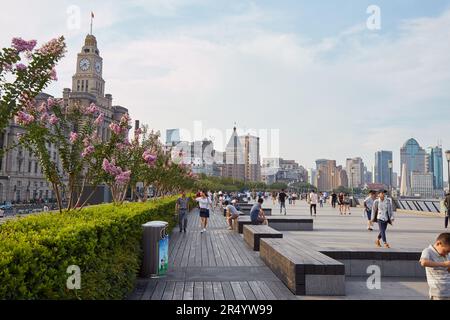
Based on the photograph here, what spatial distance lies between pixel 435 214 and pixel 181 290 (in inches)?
1060

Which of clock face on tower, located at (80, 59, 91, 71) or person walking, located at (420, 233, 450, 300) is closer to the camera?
person walking, located at (420, 233, 450, 300)

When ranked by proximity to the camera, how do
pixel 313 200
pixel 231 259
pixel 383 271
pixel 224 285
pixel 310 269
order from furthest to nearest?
1. pixel 313 200
2. pixel 231 259
3. pixel 383 271
4. pixel 224 285
5. pixel 310 269

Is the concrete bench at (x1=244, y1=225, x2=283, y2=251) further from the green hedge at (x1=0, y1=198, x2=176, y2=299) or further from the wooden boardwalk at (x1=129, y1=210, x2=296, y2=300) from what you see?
the green hedge at (x1=0, y1=198, x2=176, y2=299)

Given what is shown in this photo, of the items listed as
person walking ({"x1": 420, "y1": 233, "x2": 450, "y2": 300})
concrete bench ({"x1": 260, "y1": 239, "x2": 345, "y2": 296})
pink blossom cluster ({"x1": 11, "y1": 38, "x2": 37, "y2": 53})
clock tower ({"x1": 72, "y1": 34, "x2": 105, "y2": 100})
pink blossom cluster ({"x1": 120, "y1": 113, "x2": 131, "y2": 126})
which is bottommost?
concrete bench ({"x1": 260, "y1": 239, "x2": 345, "y2": 296})

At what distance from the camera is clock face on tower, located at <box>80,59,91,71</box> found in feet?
433

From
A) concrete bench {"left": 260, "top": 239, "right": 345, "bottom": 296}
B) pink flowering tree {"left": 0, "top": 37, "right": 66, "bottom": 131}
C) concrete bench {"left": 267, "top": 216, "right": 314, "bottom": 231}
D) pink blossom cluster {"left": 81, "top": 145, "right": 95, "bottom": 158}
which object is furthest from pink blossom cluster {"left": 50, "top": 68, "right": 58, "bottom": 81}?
concrete bench {"left": 267, "top": 216, "right": 314, "bottom": 231}

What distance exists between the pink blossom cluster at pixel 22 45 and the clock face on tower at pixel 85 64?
139 meters

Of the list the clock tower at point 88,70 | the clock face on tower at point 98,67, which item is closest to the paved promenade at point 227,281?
the clock tower at point 88,70

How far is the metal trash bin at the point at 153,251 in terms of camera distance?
7.70 meters

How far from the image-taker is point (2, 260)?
3031mm

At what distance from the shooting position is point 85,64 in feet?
435

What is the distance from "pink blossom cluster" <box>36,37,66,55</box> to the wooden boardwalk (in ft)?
13.9
